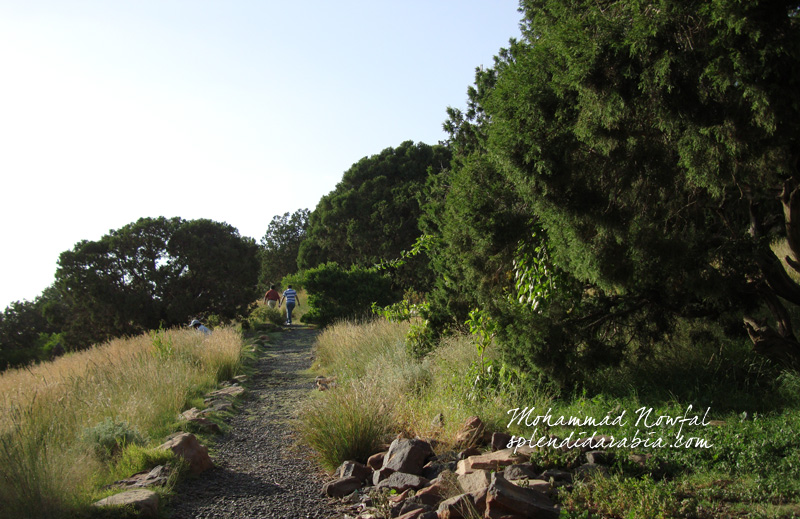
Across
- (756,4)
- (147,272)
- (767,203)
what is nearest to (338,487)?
(756,4)

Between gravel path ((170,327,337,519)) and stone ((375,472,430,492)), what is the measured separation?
0.52 meters

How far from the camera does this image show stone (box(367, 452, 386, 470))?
18.5ft

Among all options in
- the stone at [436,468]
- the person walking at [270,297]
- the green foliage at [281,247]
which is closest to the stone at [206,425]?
the stone at [436,468]

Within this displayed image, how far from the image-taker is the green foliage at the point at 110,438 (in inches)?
225

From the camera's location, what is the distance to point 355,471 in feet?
17.7

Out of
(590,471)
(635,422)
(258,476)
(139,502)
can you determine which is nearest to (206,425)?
(258,476)

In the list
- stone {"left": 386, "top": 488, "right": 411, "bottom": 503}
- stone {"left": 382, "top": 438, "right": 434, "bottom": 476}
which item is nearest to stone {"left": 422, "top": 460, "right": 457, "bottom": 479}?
stone {"left": 382, "top": 438, "right": 434, "bottom": 476}

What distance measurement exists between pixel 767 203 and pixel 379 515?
544cm

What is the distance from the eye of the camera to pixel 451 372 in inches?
317

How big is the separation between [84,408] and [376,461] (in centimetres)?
373

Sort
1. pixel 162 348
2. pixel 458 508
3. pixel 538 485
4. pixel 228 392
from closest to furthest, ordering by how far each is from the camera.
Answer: pixel 458 508, pixel 538 485, pixel 228 392, pixel 162 348

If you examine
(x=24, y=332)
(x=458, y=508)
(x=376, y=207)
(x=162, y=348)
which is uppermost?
(x=24, y=332)

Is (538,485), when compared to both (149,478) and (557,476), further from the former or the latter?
(149,478)

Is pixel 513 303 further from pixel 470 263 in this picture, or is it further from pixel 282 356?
pixel 282 356
